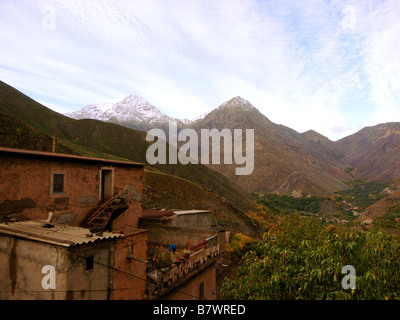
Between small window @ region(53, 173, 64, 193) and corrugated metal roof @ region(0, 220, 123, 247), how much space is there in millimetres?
2088

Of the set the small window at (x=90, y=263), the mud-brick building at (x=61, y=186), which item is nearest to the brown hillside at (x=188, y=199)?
the mud-brick building at (x=61, y=186)

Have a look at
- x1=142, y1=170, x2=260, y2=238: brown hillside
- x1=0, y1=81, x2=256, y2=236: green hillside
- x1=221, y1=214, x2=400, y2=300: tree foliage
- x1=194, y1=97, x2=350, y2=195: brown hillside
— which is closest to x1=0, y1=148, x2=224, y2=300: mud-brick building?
x1=221, y1=214, x2=400, y2=300: tree foliage

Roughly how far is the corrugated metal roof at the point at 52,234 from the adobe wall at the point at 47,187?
1023mm

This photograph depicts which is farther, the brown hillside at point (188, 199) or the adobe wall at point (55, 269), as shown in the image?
the brown hillside at point (188, 199)

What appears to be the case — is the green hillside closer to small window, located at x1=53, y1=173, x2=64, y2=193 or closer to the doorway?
the doorway

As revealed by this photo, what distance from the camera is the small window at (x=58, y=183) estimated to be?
37.8ft

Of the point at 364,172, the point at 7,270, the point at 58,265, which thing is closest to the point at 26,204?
the point at 7,270

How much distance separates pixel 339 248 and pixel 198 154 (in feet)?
449

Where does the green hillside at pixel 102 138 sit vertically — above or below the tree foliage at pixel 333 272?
above

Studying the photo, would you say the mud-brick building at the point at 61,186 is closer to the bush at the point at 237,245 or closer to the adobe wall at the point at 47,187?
the adobe wall at the point at 47,187

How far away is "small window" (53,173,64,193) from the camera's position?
11.5m

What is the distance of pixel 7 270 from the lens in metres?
Result: 8.58

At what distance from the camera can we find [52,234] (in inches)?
333
